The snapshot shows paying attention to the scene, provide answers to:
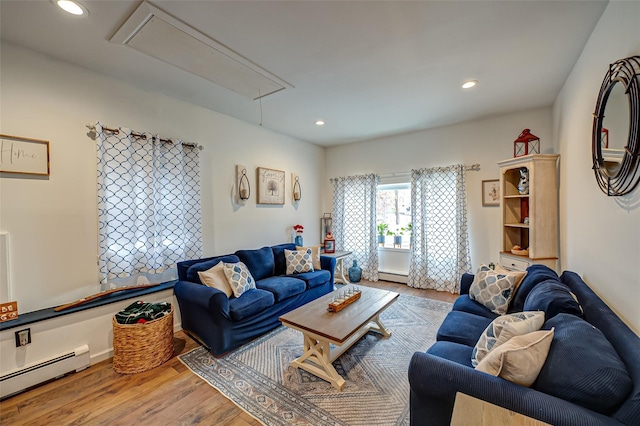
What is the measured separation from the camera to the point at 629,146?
1325mm

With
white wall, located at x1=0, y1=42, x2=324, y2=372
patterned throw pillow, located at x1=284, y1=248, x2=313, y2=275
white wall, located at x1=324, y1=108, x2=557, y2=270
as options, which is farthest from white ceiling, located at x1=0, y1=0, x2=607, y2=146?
patterned throw pillow, located at x1=284, y1=248, x2=313, y2=275

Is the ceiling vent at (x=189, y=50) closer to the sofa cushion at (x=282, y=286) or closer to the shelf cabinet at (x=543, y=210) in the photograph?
the sofa cushion at (x=282, y=286)

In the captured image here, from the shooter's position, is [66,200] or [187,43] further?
[66,200]

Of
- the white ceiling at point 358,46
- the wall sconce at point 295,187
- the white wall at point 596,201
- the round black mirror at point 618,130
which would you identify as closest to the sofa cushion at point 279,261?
the wall sconce at point 295,187

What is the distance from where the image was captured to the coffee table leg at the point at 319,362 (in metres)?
2.02

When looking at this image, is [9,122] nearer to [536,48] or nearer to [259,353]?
[259,353]

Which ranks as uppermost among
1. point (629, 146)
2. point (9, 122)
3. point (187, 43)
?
point (187, 43)

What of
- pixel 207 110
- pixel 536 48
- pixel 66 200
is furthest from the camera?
pixel 207 110

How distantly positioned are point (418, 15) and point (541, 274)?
2.24m

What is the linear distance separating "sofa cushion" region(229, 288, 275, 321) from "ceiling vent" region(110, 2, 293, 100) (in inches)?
88.7

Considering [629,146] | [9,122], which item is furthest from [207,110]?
[629,146]

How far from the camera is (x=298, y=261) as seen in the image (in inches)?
147

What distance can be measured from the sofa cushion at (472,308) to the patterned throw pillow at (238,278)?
216 cm

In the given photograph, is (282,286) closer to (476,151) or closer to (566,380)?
(566,380)
